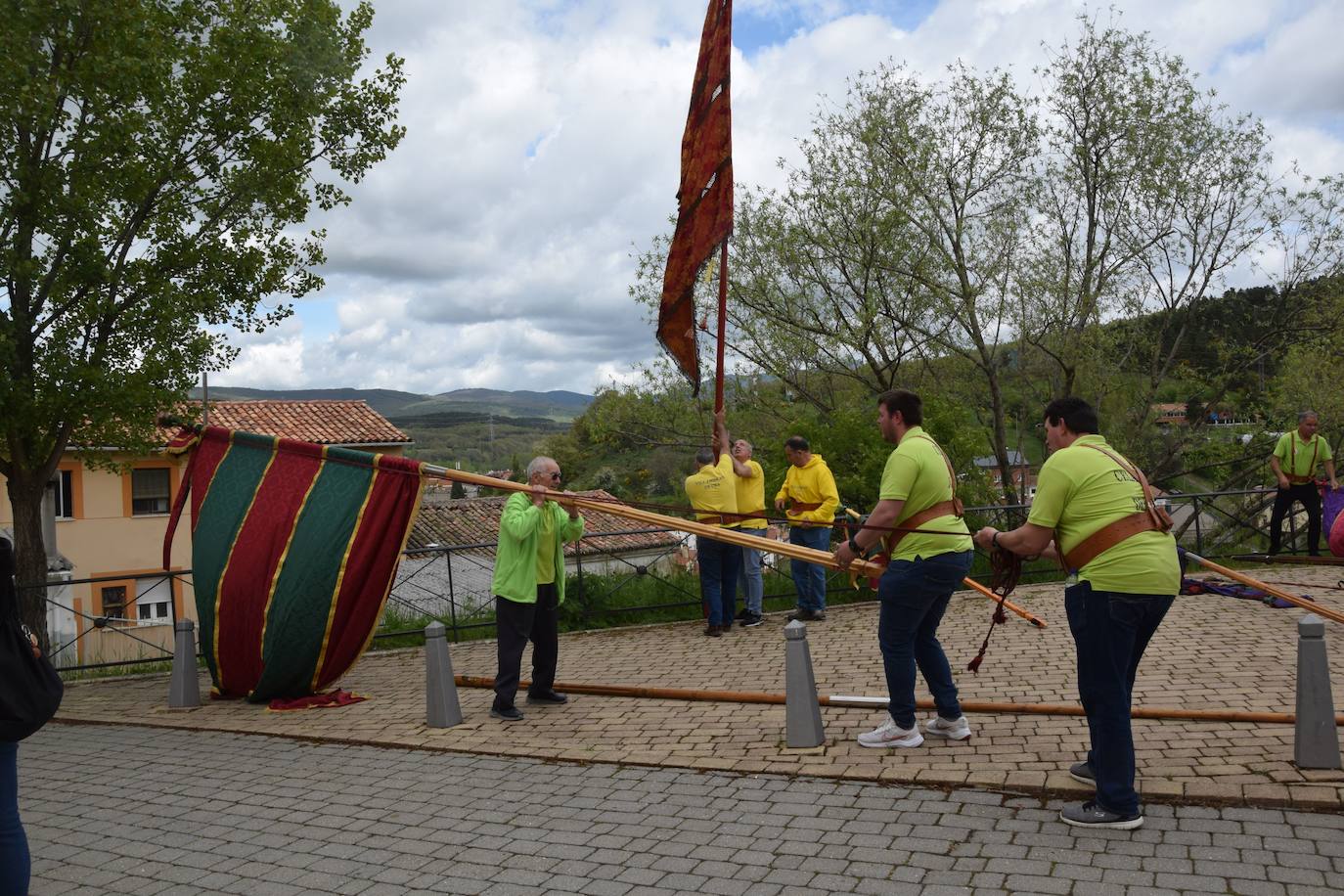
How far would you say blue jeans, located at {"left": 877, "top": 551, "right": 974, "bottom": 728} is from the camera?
582 centimetres

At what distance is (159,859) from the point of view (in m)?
5.05

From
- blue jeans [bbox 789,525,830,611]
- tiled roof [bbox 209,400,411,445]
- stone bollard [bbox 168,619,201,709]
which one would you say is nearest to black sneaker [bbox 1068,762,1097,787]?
blue jeans [bbox 789,525,830,611]

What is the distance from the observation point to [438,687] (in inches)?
293

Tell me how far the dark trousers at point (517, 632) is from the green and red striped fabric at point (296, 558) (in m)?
1.11

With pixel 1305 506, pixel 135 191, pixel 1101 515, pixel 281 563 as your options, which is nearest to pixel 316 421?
pixel 135 191

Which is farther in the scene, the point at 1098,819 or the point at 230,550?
the point at 230,550

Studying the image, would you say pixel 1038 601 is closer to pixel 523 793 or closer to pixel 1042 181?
pixel 523 793

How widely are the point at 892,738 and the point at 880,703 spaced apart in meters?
0.79

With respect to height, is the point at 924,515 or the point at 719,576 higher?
the point at 924,515

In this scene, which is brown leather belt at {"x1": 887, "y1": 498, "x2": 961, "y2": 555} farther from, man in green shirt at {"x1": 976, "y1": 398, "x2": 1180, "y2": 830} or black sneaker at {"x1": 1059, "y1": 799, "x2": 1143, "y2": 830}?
black sneaker at {"x1": 1059, "y1": 799, "x2": 1143, "y2": 830}

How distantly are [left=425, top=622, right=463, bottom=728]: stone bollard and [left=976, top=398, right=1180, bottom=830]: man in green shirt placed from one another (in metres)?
4.22

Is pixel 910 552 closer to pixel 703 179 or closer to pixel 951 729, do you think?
pixel 951 729

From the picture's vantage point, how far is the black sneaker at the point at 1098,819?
181 inches

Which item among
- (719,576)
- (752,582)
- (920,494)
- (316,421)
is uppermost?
(316,421)
